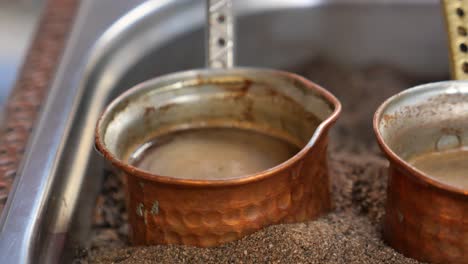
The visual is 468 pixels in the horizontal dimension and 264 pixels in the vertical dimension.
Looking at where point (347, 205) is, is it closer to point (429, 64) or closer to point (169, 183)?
point (169, 183)

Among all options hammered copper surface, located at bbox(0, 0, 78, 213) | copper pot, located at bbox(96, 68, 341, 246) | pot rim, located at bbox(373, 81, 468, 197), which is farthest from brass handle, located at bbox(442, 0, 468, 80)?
hammered copper surface, located at bbox(0, 0, 78, 213)

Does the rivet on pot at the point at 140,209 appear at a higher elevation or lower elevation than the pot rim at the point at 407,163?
lower

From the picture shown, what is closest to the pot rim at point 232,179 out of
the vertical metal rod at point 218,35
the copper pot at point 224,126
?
the copper pot at point 224,126

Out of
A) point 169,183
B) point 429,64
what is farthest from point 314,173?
point 429,64

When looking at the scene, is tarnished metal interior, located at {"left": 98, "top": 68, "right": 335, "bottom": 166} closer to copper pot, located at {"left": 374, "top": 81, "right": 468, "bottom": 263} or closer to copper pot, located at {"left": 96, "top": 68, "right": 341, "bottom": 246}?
copper pot, located at {"left": 96, "top": 68, "right": 341, "bottom": 246}

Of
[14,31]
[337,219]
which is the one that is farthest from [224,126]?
[14,31]

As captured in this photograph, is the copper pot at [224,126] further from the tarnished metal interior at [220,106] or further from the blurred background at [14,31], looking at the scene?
the blurred background at [14,31]
